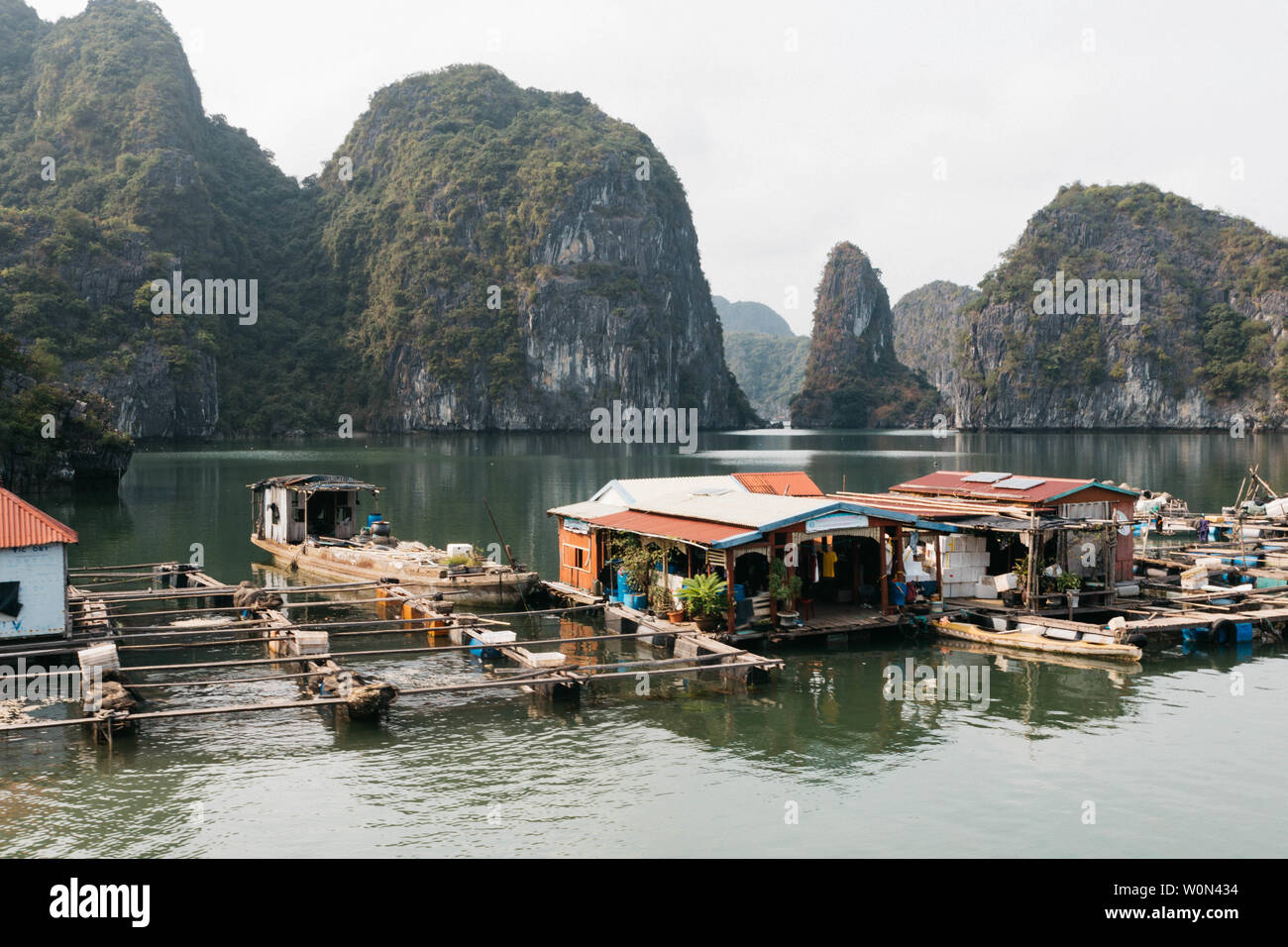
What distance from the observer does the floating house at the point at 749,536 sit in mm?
21453

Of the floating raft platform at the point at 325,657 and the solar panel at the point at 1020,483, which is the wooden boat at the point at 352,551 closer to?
the floating raft platform at the point at 325,657

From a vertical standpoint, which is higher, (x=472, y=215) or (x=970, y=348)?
(x=472, y=215)

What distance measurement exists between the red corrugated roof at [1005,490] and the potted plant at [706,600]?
9739 mm

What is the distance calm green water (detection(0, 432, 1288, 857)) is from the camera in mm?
11906

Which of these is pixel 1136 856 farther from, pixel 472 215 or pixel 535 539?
pixel 472 215

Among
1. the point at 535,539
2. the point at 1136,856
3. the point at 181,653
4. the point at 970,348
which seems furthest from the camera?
the point at 970,348

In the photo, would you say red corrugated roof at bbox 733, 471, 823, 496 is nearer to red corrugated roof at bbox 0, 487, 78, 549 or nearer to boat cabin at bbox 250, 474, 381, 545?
boat cabin at bbox 250, 474, 381, 545

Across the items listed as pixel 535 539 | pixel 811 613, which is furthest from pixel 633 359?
pixel 811 613

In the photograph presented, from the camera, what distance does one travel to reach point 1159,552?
34.7m

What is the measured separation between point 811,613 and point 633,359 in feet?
466

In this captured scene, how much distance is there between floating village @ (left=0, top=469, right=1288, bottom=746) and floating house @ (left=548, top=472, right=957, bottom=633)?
7cm

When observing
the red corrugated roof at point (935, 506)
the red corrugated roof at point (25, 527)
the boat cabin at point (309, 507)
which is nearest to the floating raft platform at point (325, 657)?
the red corrugated roof at point (25, 527)

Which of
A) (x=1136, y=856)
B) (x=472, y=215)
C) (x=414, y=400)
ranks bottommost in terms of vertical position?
(x=1136, y=856)

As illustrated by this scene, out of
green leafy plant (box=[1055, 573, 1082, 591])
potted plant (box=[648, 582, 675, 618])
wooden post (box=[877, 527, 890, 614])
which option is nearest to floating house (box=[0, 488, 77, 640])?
potted plant (box=[648, 582, 675, 618])
